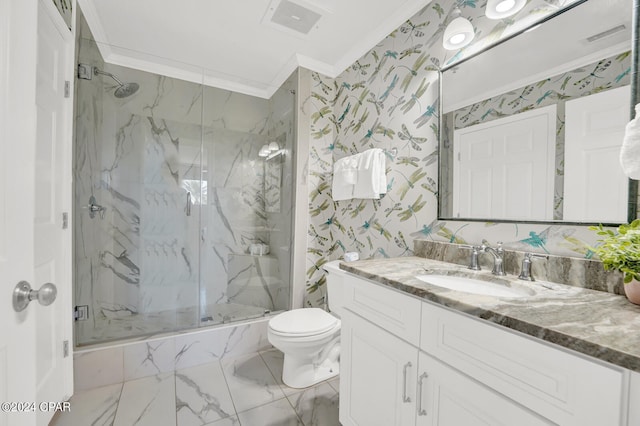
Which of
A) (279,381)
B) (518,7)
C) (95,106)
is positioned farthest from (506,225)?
(95,106)

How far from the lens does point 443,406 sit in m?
0.79

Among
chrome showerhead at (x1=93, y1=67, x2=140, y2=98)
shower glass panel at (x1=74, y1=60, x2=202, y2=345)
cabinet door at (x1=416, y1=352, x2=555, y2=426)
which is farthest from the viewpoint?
chrome showerhead at (x1=93, y1=67, x2=140, y2=98)

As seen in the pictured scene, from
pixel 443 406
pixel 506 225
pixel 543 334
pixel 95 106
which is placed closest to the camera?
pixel 543 334

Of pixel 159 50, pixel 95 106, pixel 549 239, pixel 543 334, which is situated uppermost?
pixel 159 50

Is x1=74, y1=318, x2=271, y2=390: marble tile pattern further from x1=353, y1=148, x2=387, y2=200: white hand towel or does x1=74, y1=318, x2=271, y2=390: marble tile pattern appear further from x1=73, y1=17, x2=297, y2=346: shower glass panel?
x1=353, y1=148, x2=387, y2=200: white hand towel

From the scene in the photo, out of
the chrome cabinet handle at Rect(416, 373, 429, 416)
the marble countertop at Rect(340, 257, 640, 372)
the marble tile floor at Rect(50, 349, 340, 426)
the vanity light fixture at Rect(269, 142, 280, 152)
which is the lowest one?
the marble tile floor at Rect(50, 349, 340, 426)

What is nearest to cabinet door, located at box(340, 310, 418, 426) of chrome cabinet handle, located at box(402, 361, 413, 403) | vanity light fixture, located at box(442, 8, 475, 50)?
chrome cabinet handle, located at box(402, 361, 413, 403)

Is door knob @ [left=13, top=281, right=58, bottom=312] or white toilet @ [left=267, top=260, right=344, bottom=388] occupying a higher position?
door knob @ [left=13, top=281, right=58, bottom=312]

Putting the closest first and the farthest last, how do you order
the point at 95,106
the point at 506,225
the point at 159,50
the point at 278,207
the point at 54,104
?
the point at 506,225 → the point at 54,104 → the point at 95,106 → the point at 159,50 → the point at 278,207

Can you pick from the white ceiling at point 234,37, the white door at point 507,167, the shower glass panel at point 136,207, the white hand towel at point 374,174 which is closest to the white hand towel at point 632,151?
the white door at point 507,167

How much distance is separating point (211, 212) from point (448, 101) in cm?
199

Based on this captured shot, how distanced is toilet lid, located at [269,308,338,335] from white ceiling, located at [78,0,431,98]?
197cm

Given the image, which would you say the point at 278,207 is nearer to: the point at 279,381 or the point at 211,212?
the point at 211,212

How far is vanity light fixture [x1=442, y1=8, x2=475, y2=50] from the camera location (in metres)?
1.25
